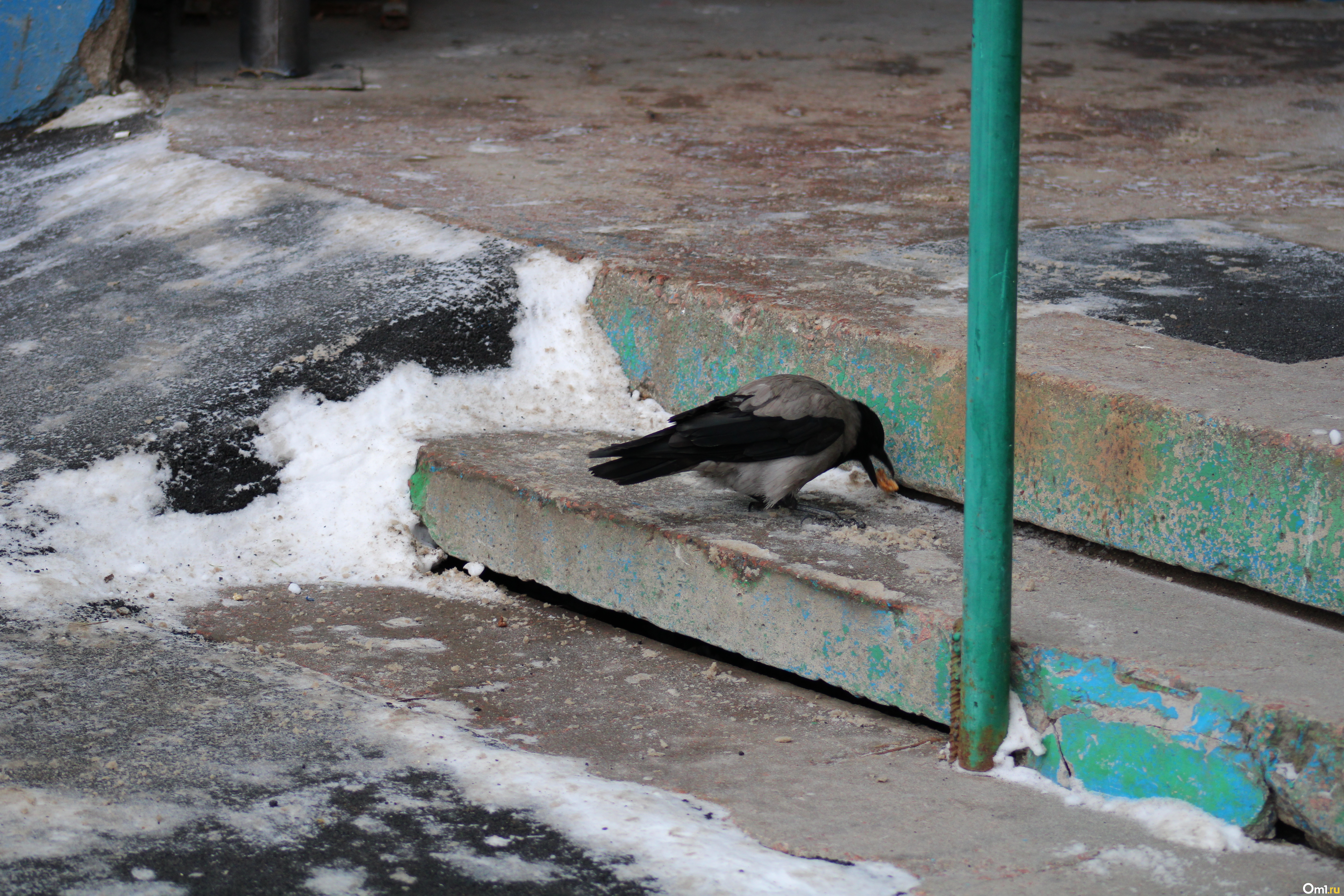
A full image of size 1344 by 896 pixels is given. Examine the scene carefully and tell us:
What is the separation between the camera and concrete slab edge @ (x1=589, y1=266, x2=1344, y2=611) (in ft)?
8.12

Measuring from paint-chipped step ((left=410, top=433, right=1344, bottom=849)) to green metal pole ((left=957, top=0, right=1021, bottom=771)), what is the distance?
0.43 feet

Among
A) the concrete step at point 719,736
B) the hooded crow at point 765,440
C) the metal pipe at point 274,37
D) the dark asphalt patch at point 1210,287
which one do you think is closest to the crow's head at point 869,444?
the hooded crow at point 765,440

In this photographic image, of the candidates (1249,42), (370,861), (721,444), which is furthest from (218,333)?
(1249,42)

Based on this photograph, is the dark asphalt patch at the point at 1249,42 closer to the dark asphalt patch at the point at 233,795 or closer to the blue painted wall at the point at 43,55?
the blue painted wall at the point at 43,55

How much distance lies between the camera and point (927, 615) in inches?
98.0

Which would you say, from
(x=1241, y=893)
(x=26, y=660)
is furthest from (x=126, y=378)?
(x=1241, y=893)

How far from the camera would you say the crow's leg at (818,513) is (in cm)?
299

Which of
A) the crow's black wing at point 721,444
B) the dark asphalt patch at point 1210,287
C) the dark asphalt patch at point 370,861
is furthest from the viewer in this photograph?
the dark asphalt patch at point 1210,287

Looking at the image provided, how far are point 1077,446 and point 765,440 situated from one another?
66 cm

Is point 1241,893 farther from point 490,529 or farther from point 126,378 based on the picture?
point 126,378

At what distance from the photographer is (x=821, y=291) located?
11.5 feet

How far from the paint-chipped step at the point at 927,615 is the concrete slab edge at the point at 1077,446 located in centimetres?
9

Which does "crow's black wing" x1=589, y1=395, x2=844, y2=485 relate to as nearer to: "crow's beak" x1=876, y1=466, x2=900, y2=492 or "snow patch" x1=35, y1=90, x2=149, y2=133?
"crow's beak" x1=876, y1=466, x2=900, y2=492

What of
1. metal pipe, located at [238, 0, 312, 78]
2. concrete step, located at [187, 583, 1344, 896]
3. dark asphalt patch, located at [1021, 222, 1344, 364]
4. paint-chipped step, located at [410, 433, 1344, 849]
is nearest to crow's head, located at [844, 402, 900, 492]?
paint-chipped step, located at [410, 433, 1344, 849]
